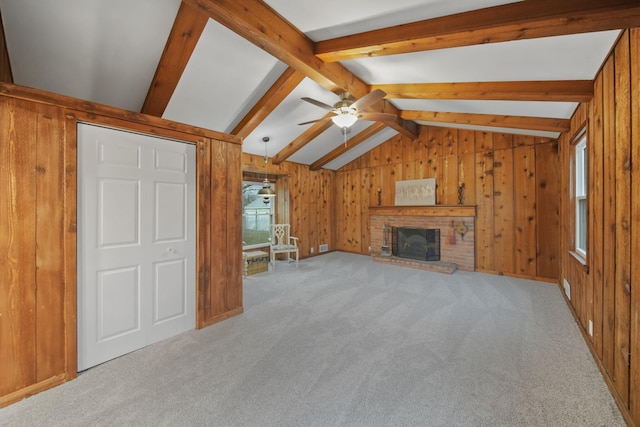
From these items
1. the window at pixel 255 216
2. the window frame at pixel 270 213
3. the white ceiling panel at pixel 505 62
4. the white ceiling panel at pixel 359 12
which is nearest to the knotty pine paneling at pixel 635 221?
the white ceiling panel at pixel 505 62

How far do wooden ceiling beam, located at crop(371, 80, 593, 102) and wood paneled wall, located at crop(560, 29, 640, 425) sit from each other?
16cm

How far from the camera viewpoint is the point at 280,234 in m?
6.07

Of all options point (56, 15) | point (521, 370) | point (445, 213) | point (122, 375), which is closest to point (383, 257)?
point (445, 213)

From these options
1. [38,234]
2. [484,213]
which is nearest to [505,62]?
[484,213]

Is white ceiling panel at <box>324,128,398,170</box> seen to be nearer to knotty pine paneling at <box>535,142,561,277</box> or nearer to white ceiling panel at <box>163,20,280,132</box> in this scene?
knotty pine paneling at <box>535,142,561,277</box>

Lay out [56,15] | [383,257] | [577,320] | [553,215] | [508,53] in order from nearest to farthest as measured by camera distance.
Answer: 1. [56,15]
2. [508,53]
3. [577,320]
4. [553,215]
5. [383,257]

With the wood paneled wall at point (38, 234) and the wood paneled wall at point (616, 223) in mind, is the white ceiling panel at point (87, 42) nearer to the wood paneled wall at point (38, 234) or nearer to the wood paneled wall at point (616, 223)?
the wood paneled wall at point (38, 234)

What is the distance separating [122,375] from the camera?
1.97 m

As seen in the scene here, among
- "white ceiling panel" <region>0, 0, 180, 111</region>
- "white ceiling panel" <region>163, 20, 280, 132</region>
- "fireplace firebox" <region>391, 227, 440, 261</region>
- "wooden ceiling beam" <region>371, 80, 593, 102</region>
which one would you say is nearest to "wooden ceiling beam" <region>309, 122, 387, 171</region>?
"wooden ceiling beam" <region>371, 80, 593, 102</region>

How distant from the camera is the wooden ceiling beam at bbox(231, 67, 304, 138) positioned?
3.18 m

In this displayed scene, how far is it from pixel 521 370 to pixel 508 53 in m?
2.59

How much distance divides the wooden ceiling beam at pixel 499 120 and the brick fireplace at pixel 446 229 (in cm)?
173

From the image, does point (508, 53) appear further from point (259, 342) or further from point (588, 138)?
Answer: point (259, 342)

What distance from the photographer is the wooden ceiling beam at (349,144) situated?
17.8 feet
